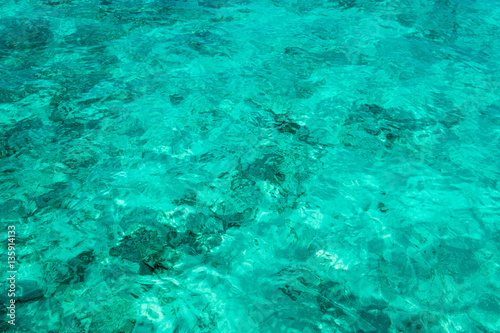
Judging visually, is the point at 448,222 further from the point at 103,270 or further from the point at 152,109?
the point at 152,109

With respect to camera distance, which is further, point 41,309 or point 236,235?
point 236,235

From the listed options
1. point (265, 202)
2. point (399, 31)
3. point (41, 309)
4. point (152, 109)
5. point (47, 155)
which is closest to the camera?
point (41, 309)

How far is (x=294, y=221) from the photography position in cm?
311

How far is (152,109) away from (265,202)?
1.86 m

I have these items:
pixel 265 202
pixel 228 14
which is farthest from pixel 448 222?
pixel 228 14

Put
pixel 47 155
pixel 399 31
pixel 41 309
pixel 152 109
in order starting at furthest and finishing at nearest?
pixel 399 31
pixel 152 109
pixel 47 155
pixel 41 309

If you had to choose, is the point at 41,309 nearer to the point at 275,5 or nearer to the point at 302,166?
the point at 302,166

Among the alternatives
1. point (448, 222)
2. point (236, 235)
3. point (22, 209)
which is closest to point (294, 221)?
point (236, 235)

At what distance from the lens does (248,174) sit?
3.48 metres

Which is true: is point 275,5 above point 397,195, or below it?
above

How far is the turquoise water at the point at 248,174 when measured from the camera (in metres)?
2.59

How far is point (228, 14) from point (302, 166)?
3.68 m

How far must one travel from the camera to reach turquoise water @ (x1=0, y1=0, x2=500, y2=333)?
8.50 feet

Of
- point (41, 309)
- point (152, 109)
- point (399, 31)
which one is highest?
point (399, 31)
